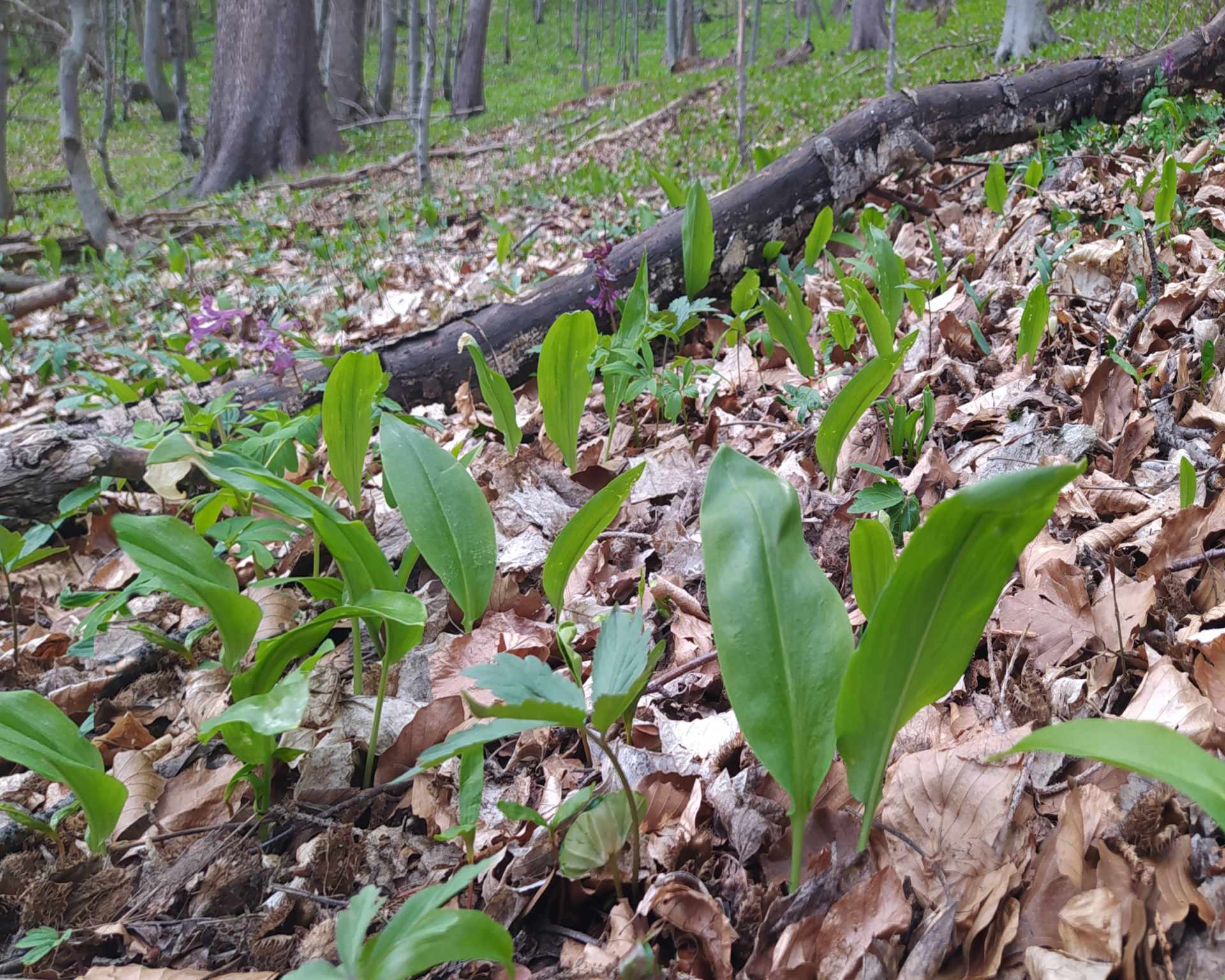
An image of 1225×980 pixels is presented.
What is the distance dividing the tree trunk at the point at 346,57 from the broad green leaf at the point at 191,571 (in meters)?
15.5

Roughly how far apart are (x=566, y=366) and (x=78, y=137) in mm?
6450

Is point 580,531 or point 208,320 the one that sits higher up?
point 208,320

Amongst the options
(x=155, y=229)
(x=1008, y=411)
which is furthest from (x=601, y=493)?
(x=155, y=229)

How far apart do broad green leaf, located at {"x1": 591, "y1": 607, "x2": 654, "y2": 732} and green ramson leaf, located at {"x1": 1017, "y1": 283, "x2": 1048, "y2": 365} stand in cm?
141

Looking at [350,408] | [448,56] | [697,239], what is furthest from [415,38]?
[448,56]

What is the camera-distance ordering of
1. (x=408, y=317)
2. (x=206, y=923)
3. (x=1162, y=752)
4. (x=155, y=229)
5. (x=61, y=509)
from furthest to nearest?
(x=155, y=229)
(x=408, y=317)
(x=61, y=509)
(x=206, y=923)
(x=1162, y=752)

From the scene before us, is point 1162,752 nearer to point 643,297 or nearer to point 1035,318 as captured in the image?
point 1035,318

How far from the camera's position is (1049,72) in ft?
12.9

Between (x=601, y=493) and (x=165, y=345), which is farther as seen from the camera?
(x=165, y=345)

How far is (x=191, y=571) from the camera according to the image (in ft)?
4.42

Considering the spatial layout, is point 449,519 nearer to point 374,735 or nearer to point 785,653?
point 374,735

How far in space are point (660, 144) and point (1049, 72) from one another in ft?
15.3

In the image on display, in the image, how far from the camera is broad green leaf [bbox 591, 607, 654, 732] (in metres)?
0.83

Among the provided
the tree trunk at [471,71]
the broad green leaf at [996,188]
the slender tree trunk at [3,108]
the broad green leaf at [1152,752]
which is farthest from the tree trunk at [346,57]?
the broad green leaf at [1152,752]
